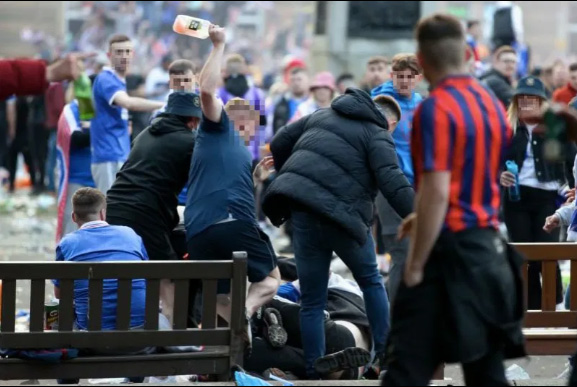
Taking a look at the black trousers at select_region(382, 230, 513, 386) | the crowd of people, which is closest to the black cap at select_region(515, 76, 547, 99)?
the crowd of people

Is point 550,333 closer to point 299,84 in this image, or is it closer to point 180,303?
point 180,303

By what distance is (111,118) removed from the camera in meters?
11.6

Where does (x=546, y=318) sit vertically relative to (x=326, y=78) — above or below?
below

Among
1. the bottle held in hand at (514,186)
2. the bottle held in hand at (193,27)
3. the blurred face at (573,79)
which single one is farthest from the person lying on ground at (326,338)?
the blurred face at (573,79)

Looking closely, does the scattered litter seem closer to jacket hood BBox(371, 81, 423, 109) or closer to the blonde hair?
jacket hood BBox(371, 81, 423, 109)

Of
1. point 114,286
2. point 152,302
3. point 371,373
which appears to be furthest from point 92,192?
point 371,373

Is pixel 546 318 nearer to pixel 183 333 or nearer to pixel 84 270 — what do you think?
pixel 183 333

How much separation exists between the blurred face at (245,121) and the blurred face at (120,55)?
11.6 feet

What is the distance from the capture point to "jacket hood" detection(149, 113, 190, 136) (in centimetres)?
850

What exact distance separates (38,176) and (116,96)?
11.1 meters

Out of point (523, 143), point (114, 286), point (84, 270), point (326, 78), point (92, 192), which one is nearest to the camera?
point (84, 270)

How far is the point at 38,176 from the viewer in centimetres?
2205

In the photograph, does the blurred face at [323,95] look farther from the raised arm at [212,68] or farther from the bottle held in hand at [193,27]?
the raised arm at [212,68]

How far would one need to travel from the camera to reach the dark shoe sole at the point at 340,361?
7.64 meters
